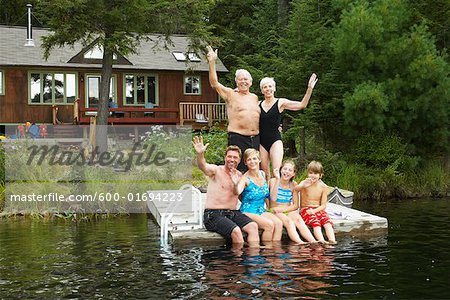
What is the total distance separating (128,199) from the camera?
50.8 ft

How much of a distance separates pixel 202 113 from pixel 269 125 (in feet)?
59.4

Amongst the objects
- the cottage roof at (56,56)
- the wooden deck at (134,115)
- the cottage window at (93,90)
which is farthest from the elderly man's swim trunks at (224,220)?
the cottage window at (93,90)

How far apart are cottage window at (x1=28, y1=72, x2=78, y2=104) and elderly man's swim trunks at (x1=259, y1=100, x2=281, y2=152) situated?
20109mm

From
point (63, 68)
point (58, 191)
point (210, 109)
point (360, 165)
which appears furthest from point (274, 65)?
point (63, 68)

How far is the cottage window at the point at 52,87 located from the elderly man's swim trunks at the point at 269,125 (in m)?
20.1

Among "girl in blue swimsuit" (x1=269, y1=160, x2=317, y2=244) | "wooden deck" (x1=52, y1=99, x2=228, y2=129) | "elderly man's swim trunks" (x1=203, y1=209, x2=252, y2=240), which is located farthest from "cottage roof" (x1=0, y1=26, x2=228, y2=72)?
"elderly man's swim trunks" (x1=203, y1=209, x2=252, y2=240)

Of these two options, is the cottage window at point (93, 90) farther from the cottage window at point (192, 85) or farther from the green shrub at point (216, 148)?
the green shrub at point (216, 148)

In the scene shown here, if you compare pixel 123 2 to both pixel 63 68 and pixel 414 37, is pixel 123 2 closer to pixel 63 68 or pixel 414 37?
pixel 414 37

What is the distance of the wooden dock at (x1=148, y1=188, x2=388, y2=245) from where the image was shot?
10281 millimetres

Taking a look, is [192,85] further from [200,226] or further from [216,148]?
[200,226]

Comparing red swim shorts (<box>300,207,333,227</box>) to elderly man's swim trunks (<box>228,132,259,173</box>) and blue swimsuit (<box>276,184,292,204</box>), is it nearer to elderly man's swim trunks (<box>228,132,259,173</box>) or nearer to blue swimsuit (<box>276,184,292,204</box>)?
blue swimsuit (<box>276,184,292,204</box>)

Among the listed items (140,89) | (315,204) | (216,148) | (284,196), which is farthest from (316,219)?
(140,89)

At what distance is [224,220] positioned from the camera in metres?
10.0

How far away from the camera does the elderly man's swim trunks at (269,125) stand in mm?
10930
